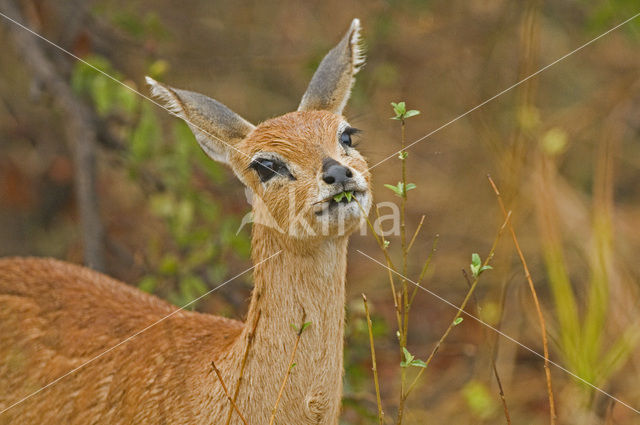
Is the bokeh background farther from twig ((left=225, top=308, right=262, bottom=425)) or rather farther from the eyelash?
twig ((left=225, top=308, right=262, bottom=425))

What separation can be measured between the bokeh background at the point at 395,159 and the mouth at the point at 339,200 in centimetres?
137

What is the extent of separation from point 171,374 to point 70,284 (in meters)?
1.02

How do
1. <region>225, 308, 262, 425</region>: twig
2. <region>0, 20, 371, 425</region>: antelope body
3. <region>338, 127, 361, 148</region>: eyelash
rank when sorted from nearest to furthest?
<region>225, 308, 262, 425</region>: twig, <region>0, 20, 371, 425</region>: antelope body, <region>338, 127, 361, 148</region>: eyelash

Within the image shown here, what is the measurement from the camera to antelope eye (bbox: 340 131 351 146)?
4.12 meters

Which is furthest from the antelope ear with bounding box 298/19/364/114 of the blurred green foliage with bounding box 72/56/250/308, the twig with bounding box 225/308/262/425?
the blurred green foliage with bounding box 72/56/250/308

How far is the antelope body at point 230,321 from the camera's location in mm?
3721

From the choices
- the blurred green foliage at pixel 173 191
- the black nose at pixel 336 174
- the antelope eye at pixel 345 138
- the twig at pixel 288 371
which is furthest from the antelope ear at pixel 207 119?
the blurred green foliage at pixel 173 191

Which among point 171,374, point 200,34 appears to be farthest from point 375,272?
point 171,374

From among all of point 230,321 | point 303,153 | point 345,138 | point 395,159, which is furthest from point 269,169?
point 395,159

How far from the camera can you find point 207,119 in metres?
4.27

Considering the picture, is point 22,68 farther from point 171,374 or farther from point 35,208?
point 171,374

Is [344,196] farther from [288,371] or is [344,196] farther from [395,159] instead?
[395,159]

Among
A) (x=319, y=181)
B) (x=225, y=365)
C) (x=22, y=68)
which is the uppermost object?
(x=22, y=68)

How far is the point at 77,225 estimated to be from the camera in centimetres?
880
